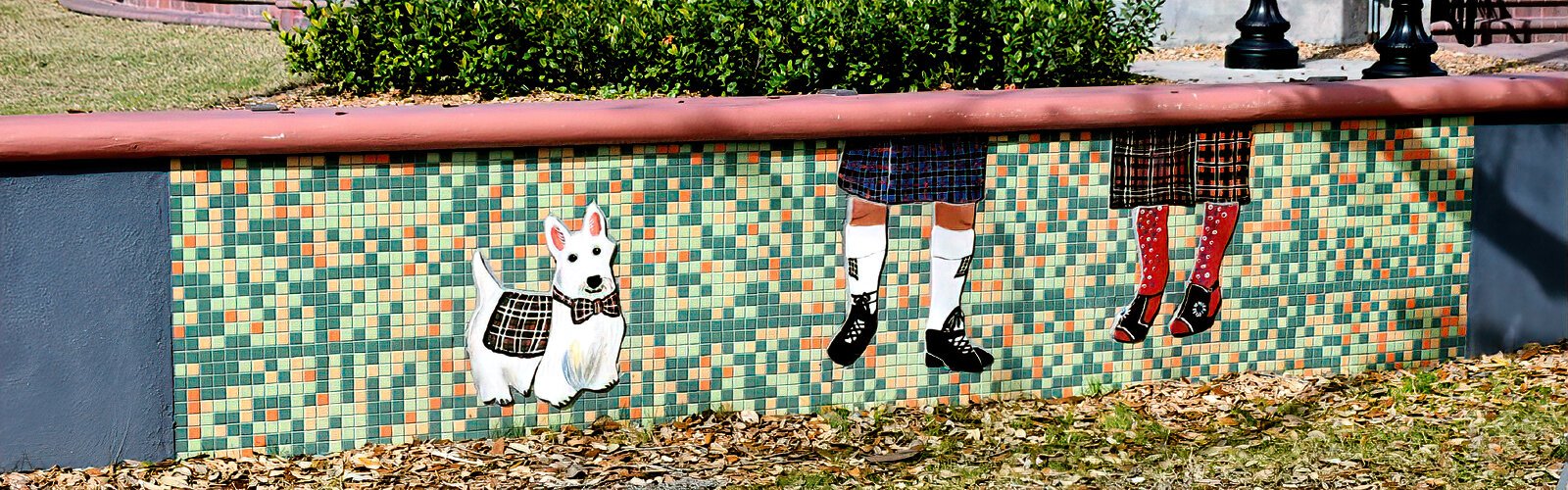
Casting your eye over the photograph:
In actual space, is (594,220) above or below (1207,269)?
above

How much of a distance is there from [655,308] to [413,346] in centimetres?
84

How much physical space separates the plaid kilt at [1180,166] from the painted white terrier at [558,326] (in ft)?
6.17

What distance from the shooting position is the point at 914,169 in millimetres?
5762

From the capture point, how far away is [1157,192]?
6.01 metres

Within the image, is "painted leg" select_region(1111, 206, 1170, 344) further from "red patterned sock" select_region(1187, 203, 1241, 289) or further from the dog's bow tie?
the dog's bow tie

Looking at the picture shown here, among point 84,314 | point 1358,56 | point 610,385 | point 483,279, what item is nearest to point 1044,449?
point 610,385

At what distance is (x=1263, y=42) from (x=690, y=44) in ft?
Result: 16.8

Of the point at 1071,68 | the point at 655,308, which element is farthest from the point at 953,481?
the point at 1071,68

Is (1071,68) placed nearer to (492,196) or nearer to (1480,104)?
(1480,104)

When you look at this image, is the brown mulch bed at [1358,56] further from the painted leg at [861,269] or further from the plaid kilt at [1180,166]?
the painted leg at [861,269]

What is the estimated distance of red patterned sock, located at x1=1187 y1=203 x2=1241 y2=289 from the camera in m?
6.10

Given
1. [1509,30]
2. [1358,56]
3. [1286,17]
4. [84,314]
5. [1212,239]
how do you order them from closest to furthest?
[84,314], [1212,239], [1358,56], [1286,17], [1509,30]

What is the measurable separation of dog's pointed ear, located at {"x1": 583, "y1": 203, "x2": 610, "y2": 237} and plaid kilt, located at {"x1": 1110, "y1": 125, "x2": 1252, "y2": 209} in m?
1.86

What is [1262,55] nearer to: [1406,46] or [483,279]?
[1406,46]
